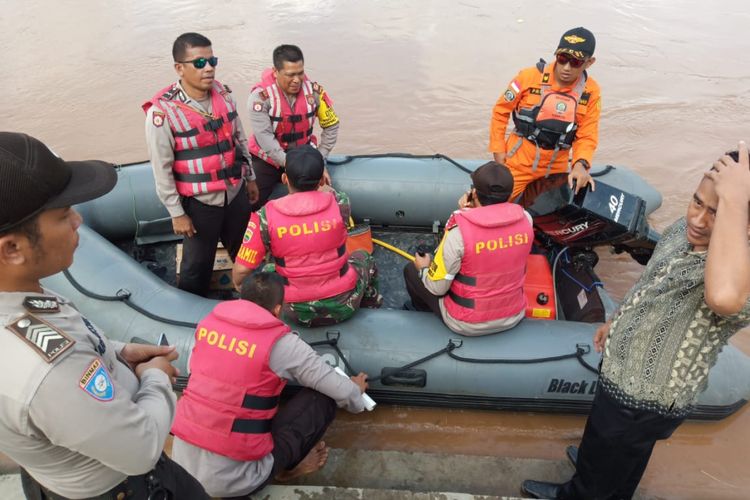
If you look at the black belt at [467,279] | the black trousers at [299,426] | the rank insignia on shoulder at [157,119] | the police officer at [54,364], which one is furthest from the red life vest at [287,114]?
the police officer at [54,364]

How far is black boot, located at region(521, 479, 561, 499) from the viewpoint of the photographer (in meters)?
1.99

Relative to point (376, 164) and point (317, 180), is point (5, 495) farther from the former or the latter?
point (376, 164)

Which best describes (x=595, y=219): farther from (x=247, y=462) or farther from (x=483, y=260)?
(x=247, y=462)

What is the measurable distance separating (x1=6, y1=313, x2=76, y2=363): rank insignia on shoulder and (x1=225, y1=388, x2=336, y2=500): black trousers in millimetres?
1153

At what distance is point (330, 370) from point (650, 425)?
3.52 ft

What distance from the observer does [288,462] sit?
6.09 ft

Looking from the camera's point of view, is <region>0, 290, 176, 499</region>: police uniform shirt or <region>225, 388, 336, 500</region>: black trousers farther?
<region>225, 388, 336, 500</region>: black trousers

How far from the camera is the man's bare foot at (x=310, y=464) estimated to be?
2.07 meters

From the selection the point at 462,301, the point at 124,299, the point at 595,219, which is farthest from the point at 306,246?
the point at 595,219

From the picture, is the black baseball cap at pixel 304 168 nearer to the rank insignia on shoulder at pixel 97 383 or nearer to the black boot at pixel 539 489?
the rank insignia on shoulder at pixel 97 383

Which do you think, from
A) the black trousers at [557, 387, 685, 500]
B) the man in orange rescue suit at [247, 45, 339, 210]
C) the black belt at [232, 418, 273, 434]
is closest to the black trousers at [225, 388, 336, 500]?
the black belt at [232, 418, 273, 434]

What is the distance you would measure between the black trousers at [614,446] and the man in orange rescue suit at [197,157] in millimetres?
2050

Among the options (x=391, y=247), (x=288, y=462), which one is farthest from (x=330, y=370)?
(x=391, y=247)

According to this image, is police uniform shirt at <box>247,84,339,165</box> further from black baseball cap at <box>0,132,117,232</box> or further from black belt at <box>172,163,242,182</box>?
black baseball cap at <box>0,132,117,232</box>
